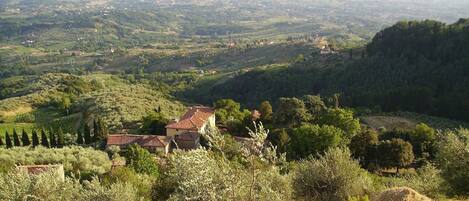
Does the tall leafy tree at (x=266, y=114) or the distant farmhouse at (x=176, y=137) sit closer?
the distant farmhouse at (x=176, y=137)

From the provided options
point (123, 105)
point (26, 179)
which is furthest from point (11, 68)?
point (26, 179)

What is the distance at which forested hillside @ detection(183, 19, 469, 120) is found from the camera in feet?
243

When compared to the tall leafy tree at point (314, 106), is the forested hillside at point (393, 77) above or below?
below

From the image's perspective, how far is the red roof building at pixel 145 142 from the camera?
4478cm

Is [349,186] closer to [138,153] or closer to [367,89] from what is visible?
[138,153]

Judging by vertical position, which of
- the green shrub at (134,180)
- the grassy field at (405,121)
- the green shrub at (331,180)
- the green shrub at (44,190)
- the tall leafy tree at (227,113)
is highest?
the green shrub at (44,190)

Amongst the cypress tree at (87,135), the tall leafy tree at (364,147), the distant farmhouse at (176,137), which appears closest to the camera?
the tall leafy tree at (364,147)

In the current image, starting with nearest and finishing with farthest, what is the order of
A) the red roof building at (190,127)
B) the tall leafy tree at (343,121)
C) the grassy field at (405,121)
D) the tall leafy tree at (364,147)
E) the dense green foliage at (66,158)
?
1. the dense green foliage at (66,158)
2. the tall leafy tree at (364,147)
3. the red roof building at (190,127)
4. the tall leafy tree at (343,121)
5. the grassy field at (405,121)

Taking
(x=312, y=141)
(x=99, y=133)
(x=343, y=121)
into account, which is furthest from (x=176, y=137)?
(x=343, y=121)

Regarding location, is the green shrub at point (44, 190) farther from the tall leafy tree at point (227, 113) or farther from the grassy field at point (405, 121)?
the grassy field at point (405, 121)

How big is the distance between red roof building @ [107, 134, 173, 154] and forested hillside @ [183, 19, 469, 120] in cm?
3805

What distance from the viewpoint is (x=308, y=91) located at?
94.8 m

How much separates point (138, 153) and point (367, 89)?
188 ft

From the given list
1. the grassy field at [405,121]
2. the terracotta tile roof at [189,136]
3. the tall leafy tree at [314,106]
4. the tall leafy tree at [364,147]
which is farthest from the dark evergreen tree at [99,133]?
the grassy field at [405,121]
